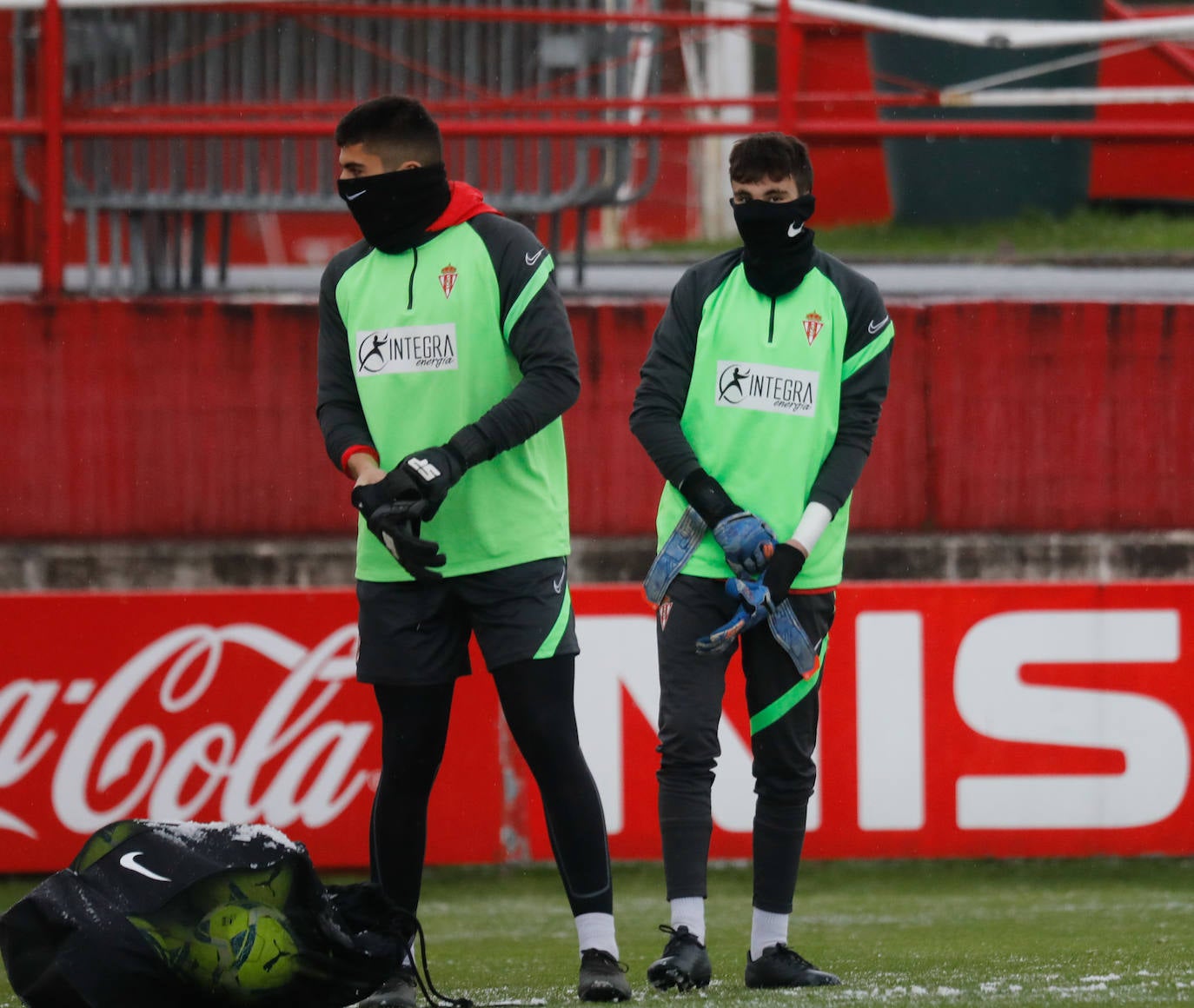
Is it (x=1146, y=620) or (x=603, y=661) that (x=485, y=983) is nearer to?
(x=603, y=661)

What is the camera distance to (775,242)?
14.1 feet

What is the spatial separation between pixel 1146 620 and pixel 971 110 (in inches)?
278

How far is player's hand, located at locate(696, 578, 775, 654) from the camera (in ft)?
13.6

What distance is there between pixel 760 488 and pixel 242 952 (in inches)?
55.3

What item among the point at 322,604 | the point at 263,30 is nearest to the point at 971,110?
the point at 263,30

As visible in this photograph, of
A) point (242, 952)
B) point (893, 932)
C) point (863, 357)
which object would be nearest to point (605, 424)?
point (893, 932)

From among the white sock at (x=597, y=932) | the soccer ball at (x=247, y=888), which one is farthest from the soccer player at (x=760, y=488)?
the soccer ball at (x=247, y=888)

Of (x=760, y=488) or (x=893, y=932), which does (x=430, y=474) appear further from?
(x=893, y=932)

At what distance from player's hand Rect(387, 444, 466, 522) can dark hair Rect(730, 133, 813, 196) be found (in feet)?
3.02

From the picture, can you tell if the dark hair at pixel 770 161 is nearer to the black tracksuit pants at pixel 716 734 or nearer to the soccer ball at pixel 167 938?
the black tracksuit pants at pixel 716 734

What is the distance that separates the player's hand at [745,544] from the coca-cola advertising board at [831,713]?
219cm

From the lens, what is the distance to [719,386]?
14.3 feet

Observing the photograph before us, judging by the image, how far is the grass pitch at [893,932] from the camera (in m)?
4.10

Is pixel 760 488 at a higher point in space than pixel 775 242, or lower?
lower
